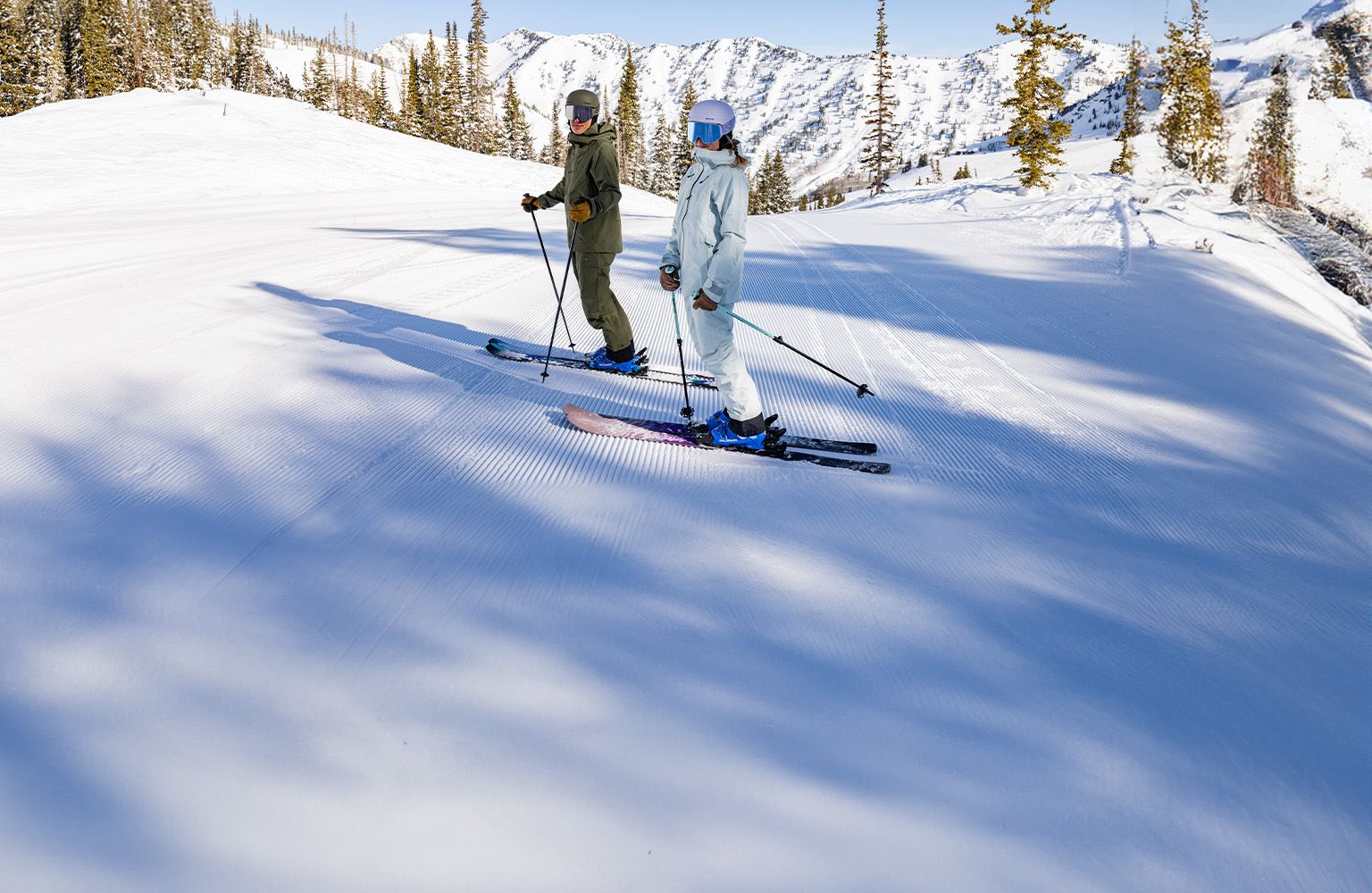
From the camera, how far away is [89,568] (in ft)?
9.63

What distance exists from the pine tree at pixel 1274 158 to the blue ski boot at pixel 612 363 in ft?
74.2

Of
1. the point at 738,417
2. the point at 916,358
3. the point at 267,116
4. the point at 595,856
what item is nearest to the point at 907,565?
the point at 738,417

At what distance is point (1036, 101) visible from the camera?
27.8 metres

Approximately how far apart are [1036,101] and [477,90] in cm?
4749

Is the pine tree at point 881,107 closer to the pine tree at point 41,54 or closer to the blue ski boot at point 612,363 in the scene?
the blue ski boot at point 612,363

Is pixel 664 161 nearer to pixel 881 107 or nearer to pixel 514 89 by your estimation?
pixel 514 89

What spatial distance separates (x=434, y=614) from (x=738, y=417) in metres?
2.32

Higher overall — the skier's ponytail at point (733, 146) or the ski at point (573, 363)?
the skier's ponytail at point (733, 146)

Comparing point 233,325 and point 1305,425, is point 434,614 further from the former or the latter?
point 1305,425

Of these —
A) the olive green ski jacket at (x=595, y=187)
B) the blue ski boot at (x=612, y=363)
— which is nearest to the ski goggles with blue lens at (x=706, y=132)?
the olive green ski jacket at (x=595, y=187)

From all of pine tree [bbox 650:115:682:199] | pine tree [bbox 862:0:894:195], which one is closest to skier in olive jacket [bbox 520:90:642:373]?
pine tree [bbox 862:0:894:195]

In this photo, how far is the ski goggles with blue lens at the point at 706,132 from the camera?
4.15m

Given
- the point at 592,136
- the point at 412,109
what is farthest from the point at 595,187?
the point at 412,109

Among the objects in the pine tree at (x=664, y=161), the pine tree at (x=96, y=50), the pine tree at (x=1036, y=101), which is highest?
the pine tree at (x=96, y=50)
